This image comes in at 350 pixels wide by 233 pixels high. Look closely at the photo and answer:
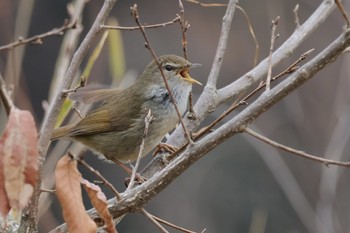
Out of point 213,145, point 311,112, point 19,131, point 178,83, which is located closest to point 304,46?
point 311,112

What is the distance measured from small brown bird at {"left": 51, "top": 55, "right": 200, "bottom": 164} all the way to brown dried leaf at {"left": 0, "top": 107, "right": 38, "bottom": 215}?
2258 millimetres

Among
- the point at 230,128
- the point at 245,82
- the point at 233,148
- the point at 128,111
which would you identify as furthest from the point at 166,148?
the point at 233,148

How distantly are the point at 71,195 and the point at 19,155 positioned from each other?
217 millimetres

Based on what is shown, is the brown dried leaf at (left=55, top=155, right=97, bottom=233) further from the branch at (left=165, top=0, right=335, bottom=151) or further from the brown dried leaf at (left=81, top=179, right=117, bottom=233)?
the branch at (left=165, top=0, right=335, bottom=151)

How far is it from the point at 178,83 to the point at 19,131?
7.82 ft

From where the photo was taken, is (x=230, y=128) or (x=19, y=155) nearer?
(x=19, y=155)

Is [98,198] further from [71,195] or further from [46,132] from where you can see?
[46,132]

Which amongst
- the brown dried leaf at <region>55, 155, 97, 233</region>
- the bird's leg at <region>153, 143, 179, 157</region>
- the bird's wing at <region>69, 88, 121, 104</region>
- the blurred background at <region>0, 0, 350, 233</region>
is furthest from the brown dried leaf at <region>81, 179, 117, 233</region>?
the blurred background at <region>0, 0, 350, 233</region>

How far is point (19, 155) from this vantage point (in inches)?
70.4

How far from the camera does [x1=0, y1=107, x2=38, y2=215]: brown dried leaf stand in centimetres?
179

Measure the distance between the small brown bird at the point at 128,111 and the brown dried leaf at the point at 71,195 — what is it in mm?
2098

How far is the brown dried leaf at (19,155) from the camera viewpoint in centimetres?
179

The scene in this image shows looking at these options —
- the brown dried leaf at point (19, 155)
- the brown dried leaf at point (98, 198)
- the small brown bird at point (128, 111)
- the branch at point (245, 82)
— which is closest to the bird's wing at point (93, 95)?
the small brown bird at point (128, 111)

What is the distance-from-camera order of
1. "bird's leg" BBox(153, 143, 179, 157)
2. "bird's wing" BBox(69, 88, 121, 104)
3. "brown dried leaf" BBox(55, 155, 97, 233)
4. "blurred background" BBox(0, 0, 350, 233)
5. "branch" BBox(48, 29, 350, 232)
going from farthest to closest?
"blurred background" BBox(0, 0, 350, 233) < "bird's wing" BBox(69, 88, 121, 104) < "bird's leg" BBox(153, 143, 179, 157) < "branch" BBox(48, 29, 350, 232) < "brown dried leaf" BBox(55, 155, 97, 233)
